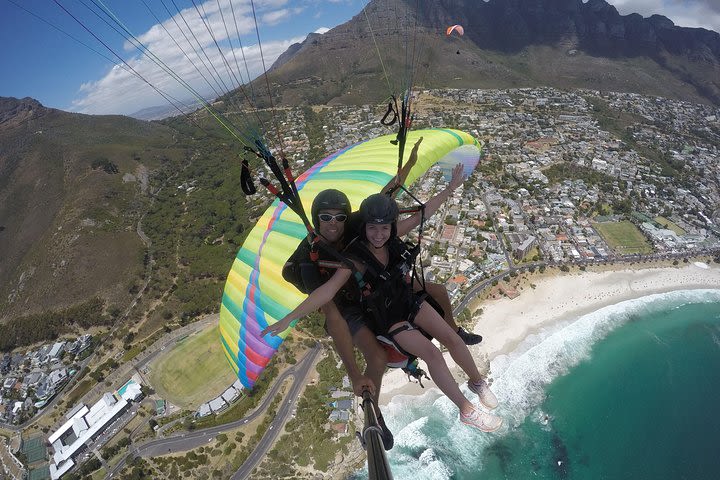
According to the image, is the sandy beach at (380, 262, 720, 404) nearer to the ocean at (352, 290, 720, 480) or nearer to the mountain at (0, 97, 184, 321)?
the ocean at (352, 290, 720, 480)

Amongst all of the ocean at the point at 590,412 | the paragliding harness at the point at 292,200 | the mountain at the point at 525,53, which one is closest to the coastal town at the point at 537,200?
the ocean at the point at 590,412

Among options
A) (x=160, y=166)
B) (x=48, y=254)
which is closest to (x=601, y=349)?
(x=48, y=254)

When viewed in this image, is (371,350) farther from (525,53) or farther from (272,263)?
(525,53)

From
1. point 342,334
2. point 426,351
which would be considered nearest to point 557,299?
point 426,351

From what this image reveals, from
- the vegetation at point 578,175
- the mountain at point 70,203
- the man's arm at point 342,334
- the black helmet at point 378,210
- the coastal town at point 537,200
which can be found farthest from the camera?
the vegetation at point 578,175

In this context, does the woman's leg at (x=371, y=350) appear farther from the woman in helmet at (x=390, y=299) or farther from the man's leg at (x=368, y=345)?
the woman in helmet at (x=390, y=299)

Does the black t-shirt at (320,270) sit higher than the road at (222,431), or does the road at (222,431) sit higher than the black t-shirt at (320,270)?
the black t-shirt at (320,270)

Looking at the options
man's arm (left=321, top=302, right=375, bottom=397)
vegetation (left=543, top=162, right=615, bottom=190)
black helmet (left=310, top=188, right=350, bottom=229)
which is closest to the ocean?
man's arm (left=321, top=302, right=375, bottom=397)
